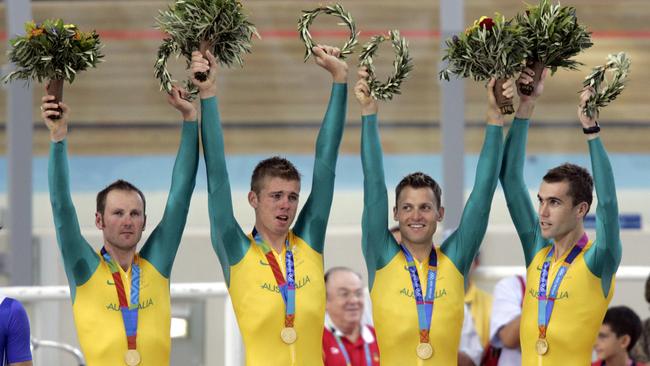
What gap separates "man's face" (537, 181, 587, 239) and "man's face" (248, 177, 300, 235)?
949 mm

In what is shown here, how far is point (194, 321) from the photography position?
5914mm

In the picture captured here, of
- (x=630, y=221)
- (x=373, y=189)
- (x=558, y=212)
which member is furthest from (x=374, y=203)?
(x=630, y=221)

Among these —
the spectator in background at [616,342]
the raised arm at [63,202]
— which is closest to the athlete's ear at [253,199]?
the raised arm at [63,202]

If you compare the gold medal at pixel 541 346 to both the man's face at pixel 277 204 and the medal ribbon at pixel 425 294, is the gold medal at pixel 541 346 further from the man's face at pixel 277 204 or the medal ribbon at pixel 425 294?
the man's face at pixel 277 204

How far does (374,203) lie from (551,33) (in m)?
0.91

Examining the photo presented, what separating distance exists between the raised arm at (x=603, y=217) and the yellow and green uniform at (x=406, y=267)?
1.17 ft

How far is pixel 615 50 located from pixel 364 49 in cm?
236

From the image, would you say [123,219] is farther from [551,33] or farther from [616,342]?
[616,342]

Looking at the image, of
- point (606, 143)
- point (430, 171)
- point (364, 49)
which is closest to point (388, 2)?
point (430, 171)

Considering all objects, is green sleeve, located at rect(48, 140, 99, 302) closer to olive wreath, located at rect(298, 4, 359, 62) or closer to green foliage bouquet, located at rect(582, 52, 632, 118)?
olive wreath, located at rect(298, 4, 359, 62)

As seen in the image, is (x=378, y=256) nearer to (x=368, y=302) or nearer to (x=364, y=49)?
(x=364, y=49)

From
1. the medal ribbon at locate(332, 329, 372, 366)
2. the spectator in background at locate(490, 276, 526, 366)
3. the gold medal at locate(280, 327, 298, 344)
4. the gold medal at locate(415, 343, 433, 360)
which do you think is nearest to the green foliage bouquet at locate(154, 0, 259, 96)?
the gold medal at locate(280, 327, 298, 344)

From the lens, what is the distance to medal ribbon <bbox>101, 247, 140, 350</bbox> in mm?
4430

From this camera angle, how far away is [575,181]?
4.61 metres
